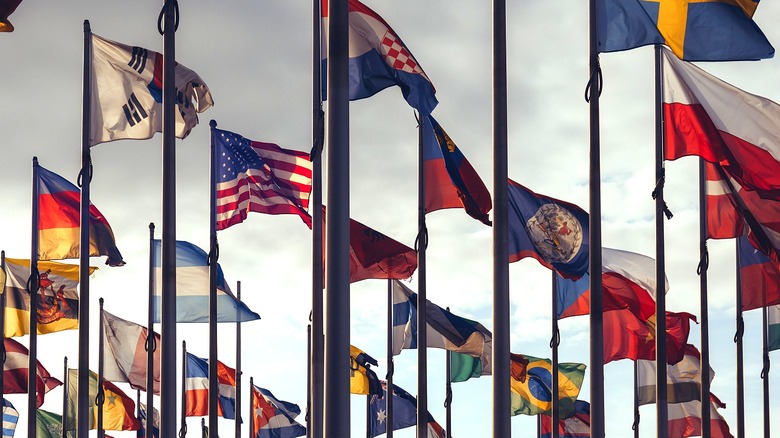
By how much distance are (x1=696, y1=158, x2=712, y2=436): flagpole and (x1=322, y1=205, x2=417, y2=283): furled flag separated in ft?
23.8

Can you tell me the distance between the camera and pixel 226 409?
2173 inches

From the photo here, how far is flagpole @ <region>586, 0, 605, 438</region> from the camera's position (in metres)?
24.0

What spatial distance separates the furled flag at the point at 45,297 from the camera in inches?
1464

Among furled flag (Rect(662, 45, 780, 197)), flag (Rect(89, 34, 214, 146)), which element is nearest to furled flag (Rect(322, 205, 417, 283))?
flag (Rect(89, 34, 214, 146))

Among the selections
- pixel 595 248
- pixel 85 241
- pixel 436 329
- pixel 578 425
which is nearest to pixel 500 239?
pixel 595 248

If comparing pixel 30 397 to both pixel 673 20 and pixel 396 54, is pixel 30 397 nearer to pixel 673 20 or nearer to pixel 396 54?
pixel 396 54

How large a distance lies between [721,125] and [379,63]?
23.8ft

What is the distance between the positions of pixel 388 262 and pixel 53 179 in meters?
8.28

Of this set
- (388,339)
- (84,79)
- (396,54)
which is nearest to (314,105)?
(396,54)

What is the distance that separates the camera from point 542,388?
53938 millimetres

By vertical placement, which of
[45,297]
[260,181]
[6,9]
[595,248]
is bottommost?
[595,248]

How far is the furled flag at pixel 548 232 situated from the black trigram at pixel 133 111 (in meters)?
8.32

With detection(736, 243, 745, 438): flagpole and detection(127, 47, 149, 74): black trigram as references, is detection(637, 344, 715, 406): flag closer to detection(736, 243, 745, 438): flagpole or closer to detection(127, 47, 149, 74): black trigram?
detection(736, 243, 745, 438): flagpole

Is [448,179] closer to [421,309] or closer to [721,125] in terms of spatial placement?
[421,309]
